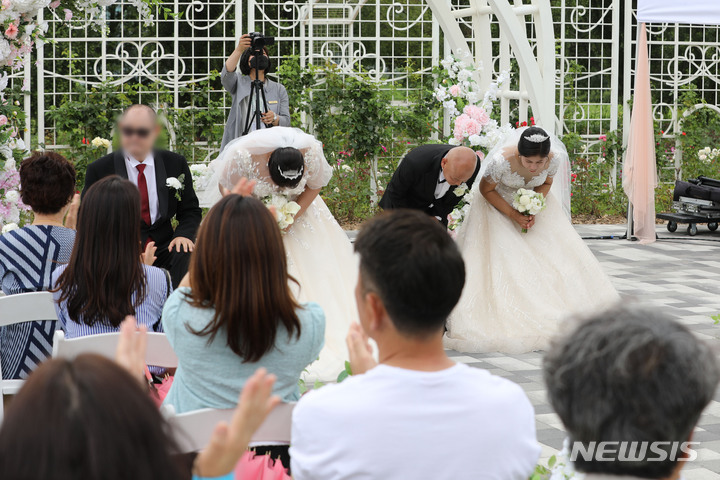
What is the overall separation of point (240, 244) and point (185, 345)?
0.97 ft

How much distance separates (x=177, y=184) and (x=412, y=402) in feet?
10.9

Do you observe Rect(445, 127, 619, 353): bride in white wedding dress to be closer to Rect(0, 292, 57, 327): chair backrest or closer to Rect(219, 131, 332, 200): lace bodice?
Rect(219, 131, 332, 200): lace bodice

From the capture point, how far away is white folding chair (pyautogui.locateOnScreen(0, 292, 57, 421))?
9.86ft

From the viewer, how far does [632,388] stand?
4.01ft

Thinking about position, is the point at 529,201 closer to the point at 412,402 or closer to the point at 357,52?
the point at 412,402

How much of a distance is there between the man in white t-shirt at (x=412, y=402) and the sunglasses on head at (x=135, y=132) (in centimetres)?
316

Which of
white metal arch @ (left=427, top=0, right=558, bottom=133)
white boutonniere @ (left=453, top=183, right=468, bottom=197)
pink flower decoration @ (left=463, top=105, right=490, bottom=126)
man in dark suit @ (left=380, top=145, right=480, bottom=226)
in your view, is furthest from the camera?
white metal arch @ (left=427, top=0, right=558, bottom=133)

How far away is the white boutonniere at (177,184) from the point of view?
15.5 ft

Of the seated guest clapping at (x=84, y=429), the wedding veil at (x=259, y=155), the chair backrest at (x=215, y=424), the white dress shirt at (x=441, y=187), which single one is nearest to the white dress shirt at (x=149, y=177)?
the wedding veil at (x=259, y=155)

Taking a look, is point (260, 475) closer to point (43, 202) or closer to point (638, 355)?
point (638, 355)

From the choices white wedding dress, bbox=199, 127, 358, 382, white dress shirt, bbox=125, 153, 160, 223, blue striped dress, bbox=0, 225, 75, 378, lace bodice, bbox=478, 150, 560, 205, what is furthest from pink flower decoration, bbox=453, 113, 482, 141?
blue striped dress, bbox=0, 225, 75, 378

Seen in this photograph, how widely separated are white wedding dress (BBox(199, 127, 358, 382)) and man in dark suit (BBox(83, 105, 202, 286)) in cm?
35

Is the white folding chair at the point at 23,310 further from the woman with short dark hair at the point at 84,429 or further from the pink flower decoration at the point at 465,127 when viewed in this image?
the pink flower decoration at the point at 465,127

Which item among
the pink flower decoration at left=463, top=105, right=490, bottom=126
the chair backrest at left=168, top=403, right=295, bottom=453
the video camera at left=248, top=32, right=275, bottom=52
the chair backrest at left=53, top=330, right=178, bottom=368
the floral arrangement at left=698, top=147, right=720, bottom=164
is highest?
the video camera at left=248, top=32, right=275, bottom=52
